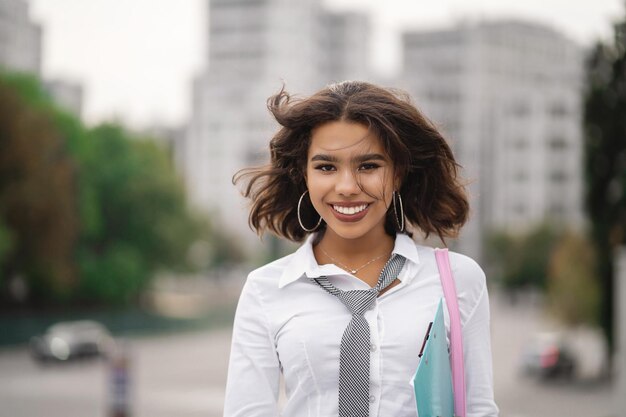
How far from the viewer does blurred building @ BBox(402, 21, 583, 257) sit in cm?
9106

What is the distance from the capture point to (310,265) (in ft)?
8.00

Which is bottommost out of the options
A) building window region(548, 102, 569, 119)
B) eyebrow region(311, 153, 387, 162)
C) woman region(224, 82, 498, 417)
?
woman region(224, 82, 498, 417)

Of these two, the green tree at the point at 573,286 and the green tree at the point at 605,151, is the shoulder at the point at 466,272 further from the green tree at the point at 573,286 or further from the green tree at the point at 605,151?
the green tree at the point at 573,286

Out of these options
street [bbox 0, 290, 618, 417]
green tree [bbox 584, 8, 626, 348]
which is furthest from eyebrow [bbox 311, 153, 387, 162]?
green tree [bbox 584, 8, 626, 348]

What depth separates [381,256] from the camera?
2.56 metres

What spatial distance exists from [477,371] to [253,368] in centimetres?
55

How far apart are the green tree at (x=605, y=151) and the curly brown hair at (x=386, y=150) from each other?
2120 cm

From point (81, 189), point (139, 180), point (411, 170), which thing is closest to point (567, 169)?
point (139, 180)

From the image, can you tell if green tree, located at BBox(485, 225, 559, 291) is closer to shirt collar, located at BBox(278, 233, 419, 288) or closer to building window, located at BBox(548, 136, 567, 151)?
building window, located at BBox(548, 136, 567, 151)

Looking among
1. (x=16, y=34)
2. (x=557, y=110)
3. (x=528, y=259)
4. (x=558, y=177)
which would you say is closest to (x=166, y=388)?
(x=528, y=259)

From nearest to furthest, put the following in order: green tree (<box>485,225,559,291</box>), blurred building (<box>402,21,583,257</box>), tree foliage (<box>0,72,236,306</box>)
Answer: tree foliage (<box>0,72,236,306</box>) → green tree (<box>485,225,559,291</box>) → blurred building (<box>402,21,583,257</box>)

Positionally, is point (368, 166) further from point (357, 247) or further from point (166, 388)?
point (166, 388)

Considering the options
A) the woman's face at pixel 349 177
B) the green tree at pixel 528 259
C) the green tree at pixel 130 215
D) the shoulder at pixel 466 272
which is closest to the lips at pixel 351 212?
the woman's face at pixel 349 177

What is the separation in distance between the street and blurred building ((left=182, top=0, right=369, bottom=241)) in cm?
5415
